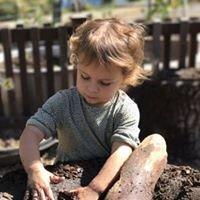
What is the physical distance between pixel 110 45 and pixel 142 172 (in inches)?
18.1

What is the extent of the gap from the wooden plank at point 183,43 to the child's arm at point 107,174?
352cm

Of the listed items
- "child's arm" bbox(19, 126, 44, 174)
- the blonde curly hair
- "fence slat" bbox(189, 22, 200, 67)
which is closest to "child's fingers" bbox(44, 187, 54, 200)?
"child's arm" bbox(19, 126, 44, 174)

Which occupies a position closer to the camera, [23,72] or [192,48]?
[23,72]

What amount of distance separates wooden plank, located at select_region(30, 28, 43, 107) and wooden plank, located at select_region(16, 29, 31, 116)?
0.31ft

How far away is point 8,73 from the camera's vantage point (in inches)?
208

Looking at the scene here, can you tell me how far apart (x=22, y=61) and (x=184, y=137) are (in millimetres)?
1659

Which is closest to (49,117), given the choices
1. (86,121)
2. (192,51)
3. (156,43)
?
(86,121)

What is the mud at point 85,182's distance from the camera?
1888 millimetres

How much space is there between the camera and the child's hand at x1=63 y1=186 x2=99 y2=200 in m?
1.83

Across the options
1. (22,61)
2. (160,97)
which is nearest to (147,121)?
(160,97)

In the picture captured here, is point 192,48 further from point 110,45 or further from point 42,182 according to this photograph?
point 42,182

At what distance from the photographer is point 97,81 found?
1993 mm

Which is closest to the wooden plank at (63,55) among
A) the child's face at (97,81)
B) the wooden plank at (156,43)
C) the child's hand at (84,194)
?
the wooden plank at (156,43)

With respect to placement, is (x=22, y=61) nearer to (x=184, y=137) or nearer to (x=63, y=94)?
(x=184, y=137)
